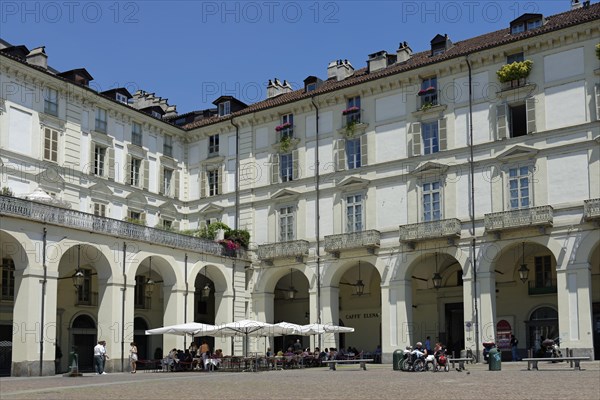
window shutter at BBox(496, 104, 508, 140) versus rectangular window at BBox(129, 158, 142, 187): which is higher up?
window shutter at BBox(496, 104, 508, 140)

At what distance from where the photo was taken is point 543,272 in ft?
128

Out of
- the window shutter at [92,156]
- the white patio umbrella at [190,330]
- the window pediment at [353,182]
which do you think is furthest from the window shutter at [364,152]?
the window shutter at [92,156]

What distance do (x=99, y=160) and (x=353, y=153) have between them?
42.2 ft

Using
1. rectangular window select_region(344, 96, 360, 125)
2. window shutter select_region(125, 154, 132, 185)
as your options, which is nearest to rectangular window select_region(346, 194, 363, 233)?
rectangular window select_region(344, 96, 360, 125)

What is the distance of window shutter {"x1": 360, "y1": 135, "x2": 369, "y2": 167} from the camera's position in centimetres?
4072

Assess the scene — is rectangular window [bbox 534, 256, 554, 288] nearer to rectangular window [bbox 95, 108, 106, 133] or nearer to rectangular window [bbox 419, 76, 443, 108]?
rectangular window [bbox 419, 76, 443, 108]

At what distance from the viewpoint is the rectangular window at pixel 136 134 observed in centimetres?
4384

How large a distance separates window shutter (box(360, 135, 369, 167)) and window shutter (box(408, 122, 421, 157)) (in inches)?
92.7

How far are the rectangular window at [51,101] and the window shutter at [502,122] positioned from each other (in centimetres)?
2059

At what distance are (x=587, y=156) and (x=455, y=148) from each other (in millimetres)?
6139

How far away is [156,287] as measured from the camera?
44.7 m

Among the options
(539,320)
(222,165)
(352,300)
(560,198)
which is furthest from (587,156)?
(222,165)

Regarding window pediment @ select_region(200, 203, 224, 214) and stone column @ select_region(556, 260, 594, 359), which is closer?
stone column @ select_region(556, 260, 594, 359)

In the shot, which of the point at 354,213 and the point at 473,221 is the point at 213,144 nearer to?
the point at 354,213
